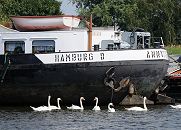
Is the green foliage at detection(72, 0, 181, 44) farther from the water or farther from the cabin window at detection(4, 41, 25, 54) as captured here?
the water

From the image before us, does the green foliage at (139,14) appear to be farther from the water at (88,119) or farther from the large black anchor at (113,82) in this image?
the water at (88,119)

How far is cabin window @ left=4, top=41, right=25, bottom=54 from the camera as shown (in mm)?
27625

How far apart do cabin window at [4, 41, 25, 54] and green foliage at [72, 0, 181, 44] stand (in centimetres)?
3450

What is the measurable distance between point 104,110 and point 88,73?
5.04ft

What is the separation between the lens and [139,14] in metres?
68.7

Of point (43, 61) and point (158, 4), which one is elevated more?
point (158, 4)

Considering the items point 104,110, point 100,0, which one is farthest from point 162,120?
point 100,0

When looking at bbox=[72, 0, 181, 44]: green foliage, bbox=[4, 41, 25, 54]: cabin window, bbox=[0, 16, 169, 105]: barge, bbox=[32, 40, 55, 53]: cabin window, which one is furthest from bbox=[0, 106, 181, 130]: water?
bbox=[72, 0, 181, 44]: green foliage

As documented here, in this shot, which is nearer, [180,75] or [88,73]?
[88,73]

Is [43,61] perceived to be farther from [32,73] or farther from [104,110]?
[104,110]

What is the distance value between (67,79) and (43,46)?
177cm

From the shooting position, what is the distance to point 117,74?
1072 inches

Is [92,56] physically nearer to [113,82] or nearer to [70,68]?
[70,68]

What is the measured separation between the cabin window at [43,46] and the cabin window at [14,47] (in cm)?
43
